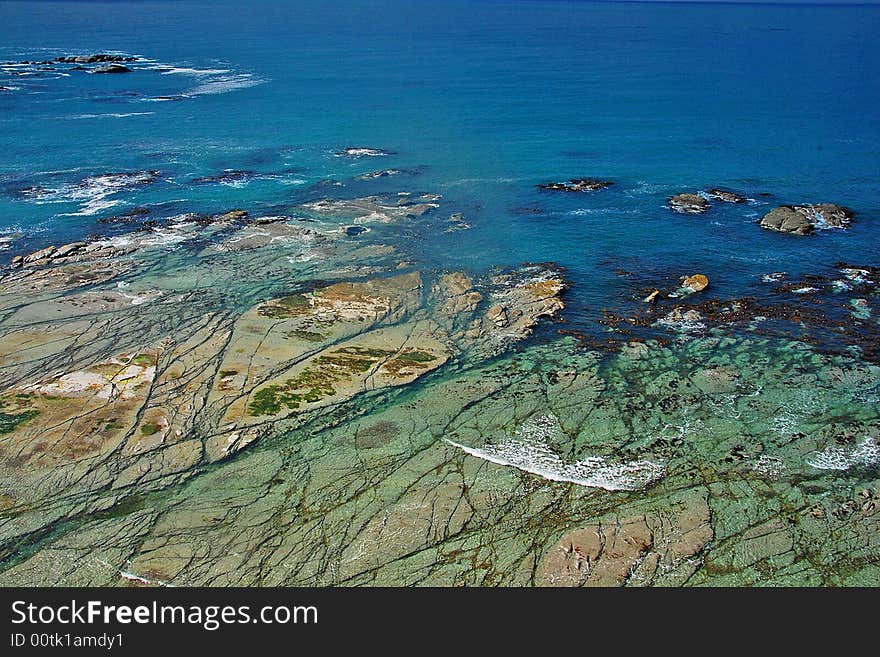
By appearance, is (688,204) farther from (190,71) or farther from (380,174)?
(190,71)

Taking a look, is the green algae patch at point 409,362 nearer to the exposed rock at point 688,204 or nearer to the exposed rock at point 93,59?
the exposed rock at point 688,204

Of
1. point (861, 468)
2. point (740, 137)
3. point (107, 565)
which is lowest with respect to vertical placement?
point (107, 565)

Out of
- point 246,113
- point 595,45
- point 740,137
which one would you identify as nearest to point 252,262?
point 246,113

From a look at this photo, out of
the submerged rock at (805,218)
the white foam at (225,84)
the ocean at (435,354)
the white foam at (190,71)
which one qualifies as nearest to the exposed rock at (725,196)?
the ocean at (435,354)

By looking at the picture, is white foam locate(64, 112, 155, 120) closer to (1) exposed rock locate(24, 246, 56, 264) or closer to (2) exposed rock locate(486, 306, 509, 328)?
(1) exposed rock locate(24, 246, 56, 264)

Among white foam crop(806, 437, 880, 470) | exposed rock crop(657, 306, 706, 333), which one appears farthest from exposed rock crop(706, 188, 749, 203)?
white foam crop(806, 437, 880, 470)

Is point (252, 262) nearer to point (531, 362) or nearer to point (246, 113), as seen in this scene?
point (531, 362)

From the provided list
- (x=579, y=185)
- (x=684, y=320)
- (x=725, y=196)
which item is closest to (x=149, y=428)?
(x=684, y=320)
